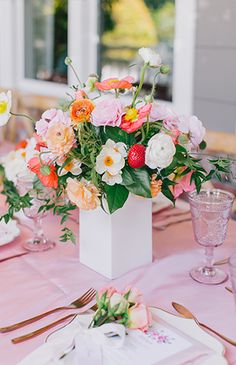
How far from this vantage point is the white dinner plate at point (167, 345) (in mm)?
841

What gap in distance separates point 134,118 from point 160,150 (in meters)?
0.09

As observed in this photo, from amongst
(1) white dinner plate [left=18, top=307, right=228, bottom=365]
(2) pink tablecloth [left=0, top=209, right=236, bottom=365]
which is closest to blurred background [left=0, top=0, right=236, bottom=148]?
(2) pink tablecloth [left=0, top=209, right=236, bottom=365]

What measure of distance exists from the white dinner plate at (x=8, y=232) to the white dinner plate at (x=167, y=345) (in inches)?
18.2

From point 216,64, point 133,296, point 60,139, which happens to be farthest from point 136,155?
point 216,64

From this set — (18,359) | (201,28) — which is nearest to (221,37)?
(201,28)

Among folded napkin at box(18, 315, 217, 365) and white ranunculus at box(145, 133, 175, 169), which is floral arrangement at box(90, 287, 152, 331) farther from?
white ranunculus at box(145, 133, 175, 169)

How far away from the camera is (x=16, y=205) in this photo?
126 centimetres

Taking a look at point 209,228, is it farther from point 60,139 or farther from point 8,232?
point 8,232

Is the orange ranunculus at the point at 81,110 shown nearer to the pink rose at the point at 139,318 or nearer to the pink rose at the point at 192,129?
the pink rose at the point at 192,129

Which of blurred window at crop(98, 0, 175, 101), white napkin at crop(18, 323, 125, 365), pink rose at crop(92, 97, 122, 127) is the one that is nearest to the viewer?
white napkin at crop(18, 323, 125, 365)

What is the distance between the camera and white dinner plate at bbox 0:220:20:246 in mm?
1354

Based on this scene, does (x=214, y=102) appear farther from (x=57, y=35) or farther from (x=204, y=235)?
(x=204, y=235)

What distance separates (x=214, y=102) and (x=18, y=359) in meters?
2.21

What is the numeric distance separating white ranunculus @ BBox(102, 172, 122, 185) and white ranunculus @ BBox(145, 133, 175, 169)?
0.07 meters
